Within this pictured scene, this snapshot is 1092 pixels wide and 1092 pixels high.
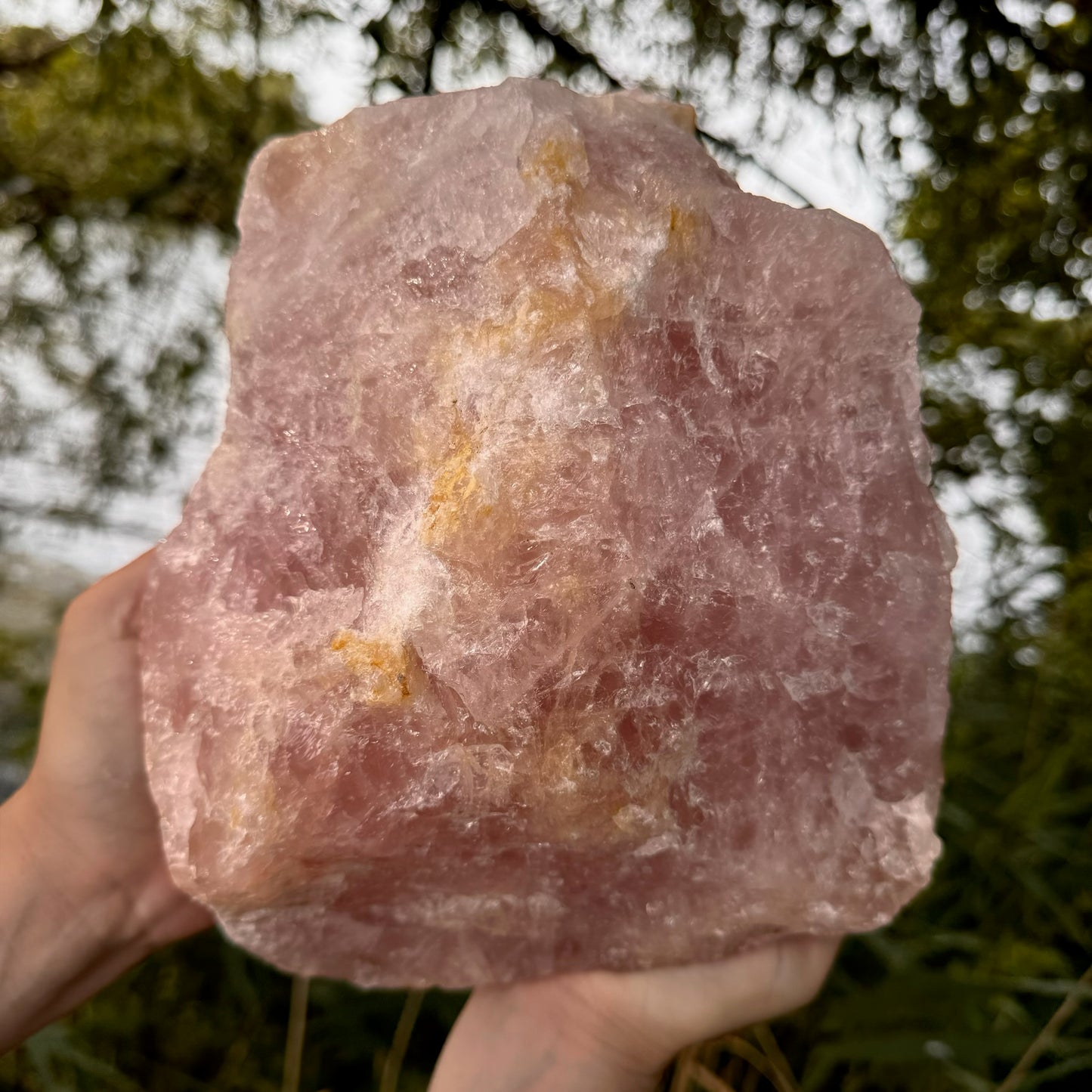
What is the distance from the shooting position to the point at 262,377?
32.7 inches

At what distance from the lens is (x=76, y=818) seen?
41.6 inches

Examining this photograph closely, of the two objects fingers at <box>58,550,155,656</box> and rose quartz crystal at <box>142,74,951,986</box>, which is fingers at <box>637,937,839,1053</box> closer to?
rose quartz crystal at <box>142,74,951,986</box>

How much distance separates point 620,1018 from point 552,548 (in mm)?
491

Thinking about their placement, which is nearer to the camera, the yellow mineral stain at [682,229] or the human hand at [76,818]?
the yellow mineral stain at [682,229]

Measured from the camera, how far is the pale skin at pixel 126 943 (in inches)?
35.8

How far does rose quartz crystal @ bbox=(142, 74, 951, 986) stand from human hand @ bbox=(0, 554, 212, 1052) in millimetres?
228

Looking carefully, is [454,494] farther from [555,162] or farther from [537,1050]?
[537,1050]

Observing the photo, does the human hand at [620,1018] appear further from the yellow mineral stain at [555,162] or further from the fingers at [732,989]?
the yellow mineral stain at [555,162]

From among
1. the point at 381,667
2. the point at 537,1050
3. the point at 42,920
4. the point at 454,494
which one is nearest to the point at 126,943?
the point at 42,920

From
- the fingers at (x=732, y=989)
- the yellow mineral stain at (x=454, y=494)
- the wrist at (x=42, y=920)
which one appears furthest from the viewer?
the wrist at (x=42, y=920)

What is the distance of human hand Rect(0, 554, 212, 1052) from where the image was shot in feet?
3.39

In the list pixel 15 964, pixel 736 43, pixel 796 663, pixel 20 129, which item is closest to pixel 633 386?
pixel 796 663

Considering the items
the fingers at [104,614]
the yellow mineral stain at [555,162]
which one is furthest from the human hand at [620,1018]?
the yellow mineral stain at [555,162]

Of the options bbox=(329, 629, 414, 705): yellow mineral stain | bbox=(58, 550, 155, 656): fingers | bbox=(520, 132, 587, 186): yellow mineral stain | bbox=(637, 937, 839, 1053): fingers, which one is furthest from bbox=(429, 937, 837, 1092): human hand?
bbox=(520, 132, 587, 186): yellow mineral stain
